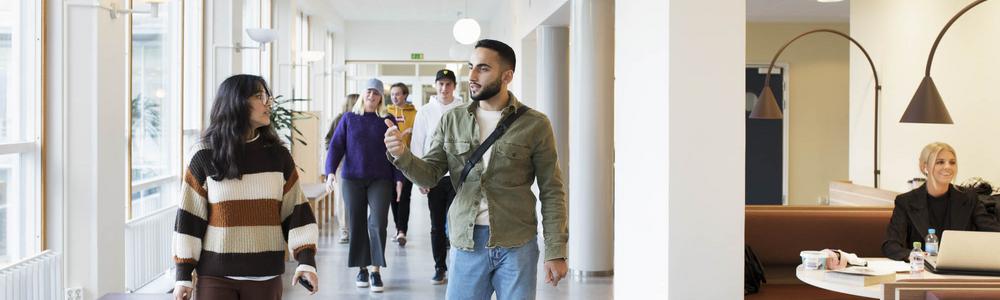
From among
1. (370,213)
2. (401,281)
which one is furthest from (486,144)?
(401,281)

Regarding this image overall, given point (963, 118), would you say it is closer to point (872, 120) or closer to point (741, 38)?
point (872, 120)

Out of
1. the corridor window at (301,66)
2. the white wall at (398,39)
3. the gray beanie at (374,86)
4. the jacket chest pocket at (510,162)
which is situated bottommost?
the jacket chest pocket at (510,162)

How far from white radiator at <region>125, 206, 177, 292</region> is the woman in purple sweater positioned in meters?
1.35

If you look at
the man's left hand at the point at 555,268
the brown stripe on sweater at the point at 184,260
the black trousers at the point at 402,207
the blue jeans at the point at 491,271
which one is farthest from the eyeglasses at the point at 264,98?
the black trousers at the point at 402,207

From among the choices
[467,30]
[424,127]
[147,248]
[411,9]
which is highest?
[411,9]

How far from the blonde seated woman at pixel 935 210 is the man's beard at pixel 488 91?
2.59 meters

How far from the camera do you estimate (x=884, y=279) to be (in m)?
3.91

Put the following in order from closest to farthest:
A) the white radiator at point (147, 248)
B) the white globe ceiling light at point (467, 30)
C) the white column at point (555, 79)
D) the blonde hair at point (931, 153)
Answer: the blonde hair at point (931, 153)
the white radiator at point (147, 248)
the white column at point (555, 79)
the white globe ceiling light at point (467, 30)

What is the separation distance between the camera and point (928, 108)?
502 centimetres

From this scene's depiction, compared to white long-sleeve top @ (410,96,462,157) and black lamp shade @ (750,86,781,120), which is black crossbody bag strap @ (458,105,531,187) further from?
black lamp shade @ (750,86,781,120)

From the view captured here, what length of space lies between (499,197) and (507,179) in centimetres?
7

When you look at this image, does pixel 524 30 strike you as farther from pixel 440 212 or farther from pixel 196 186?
pixel 196 186

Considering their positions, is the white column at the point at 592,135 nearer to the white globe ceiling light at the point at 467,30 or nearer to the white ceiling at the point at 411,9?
the white globe ceiling light at the point at 467,30

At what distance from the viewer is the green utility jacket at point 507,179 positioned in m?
3.22
